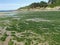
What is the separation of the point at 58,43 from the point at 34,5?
136 m

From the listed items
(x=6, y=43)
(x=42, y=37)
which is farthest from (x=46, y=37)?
(x=6, y=43)

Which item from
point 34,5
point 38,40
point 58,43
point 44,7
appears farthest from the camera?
point 34,5

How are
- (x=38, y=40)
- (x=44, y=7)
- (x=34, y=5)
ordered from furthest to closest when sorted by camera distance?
(x=34, y=5), (x=44, y=7), (x=38, y=40)

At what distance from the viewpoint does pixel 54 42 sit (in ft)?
80.1

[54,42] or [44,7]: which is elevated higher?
[54,42]

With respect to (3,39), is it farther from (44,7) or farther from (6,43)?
(44,7)

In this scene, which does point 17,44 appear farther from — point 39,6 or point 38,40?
point 39,6

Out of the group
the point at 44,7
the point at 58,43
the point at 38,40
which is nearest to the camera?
the point at 58,43

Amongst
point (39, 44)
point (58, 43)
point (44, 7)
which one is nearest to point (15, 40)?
point (39, 44)

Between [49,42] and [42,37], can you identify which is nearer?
[49,42]

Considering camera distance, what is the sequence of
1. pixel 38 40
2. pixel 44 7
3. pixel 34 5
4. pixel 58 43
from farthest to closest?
pixel 34 5 → pixel 44 7 → pixel 38 40 → pixel 58 43

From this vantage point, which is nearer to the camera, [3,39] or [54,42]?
[54,42]

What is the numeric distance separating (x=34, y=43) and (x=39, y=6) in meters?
129

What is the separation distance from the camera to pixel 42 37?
27.3m
